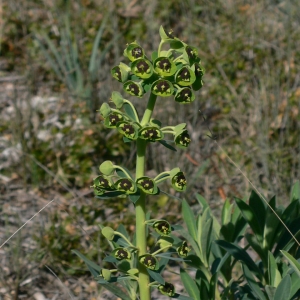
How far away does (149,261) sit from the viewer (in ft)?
5.90

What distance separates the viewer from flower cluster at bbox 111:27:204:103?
5.54 ft

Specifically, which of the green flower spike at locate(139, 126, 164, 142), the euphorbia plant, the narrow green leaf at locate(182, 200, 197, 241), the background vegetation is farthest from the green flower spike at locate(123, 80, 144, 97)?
the background vegetation

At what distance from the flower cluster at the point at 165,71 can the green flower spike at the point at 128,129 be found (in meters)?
0.09

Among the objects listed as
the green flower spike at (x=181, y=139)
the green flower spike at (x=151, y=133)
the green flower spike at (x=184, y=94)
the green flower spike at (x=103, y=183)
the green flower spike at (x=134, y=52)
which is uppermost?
the green flower spike at (x=134, y=52)

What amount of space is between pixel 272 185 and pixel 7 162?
1.74 meters

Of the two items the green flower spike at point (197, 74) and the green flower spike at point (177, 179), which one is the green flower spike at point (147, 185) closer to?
the green flower spike at point (177, 179)

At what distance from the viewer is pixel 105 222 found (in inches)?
132

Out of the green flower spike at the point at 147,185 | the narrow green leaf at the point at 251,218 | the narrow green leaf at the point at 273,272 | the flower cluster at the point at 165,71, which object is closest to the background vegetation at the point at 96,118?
the narrow green leaf at the point at 251,218

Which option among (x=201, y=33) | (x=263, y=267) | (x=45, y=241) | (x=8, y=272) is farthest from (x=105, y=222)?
(x=201, y=33)

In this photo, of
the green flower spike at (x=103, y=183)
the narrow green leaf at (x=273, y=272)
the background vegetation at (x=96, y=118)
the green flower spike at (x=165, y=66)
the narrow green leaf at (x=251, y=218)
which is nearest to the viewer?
the green flower spike at (x=165, y=66)

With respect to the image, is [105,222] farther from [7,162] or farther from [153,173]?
[7,162]

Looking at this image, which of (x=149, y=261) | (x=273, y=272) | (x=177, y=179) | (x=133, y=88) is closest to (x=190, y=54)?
(x=133, y=88)

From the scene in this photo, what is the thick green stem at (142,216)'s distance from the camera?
1.80 metres

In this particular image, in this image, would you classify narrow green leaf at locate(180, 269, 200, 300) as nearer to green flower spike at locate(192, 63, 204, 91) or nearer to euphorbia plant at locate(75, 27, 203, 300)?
euphorbia plant at locate(75, 27, 203, 300)
